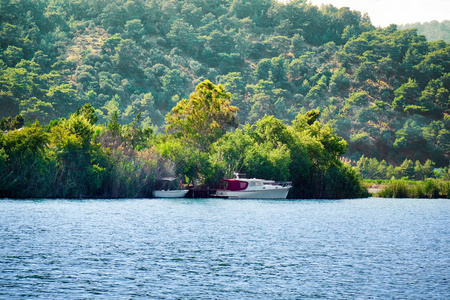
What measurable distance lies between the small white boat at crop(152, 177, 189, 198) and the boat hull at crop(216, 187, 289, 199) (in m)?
5.36

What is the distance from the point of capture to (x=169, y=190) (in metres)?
85.7

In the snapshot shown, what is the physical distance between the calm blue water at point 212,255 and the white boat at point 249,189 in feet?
84.7

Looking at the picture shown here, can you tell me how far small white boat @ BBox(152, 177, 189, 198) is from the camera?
82.7 metres

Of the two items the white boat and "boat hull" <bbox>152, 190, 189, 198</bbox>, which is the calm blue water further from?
the white boat

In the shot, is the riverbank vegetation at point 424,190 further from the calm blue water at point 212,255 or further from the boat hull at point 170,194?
the calm blue water at point 212,255

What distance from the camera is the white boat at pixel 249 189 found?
8875 cm

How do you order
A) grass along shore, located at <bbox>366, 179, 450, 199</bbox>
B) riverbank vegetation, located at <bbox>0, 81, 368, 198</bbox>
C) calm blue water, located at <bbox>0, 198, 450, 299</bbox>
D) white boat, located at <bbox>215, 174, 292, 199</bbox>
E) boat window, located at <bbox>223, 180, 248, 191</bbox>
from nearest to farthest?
A: calm blue water, located at <bbox>0, 198, 450, 299</bbox>, riverbank vegetation, located at <bbox>0, 81, 368, 198</bbox>, white boat, located at <bbox>215, 174, 292, 199</bbox>, boat window, located at <bbox>223, 180, 248, 191</bbox>, grass along shore, located at <bbox>366, 179, 450, 199</bbox>

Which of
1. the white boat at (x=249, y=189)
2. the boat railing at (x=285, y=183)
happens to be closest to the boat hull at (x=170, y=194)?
the white boat at (x=249, y=189)

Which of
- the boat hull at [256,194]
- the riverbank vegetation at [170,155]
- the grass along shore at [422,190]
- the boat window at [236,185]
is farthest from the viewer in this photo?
the grass along shore at [422,190]

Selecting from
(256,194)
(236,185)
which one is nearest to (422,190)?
(256,194)

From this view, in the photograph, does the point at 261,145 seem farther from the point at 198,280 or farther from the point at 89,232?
the point at 198,280

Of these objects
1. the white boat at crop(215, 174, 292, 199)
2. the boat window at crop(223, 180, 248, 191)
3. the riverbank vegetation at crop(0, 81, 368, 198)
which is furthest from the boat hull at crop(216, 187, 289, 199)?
the riverbank vegetation at crop(0, 81, 368, 198)

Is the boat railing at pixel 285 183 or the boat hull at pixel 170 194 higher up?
the boat railing at pixel 285 183

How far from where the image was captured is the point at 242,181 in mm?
89500
